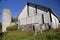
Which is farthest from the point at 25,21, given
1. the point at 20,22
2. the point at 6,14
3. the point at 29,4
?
the point at 6,14

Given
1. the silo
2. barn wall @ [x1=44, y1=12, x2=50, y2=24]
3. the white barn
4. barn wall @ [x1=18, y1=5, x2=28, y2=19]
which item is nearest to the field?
the white barn

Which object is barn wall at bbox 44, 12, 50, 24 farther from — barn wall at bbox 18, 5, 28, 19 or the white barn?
barn wall at bbox 18, 5, 28, 19

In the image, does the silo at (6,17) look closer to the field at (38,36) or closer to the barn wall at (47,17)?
the barn wall at (47,17)

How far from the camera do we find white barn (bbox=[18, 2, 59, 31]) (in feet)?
90.3

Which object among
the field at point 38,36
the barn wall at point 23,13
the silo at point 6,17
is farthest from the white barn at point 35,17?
the field at point 38,36

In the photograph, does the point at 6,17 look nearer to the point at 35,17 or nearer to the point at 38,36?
the point at 35,17

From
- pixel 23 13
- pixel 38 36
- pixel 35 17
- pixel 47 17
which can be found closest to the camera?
pixel 38 36

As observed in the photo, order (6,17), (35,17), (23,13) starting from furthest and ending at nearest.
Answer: (6,17) < (23,13) < (35,17)

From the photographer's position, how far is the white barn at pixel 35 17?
1084 inches

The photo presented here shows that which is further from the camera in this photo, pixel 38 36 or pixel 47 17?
pixel 47 17

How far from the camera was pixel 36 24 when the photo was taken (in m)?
28.3

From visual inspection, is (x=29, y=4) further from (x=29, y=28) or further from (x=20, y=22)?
(x=29, y=28)

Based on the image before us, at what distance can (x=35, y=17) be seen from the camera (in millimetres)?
29938

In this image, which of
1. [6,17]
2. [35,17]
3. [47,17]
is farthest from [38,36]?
[6,17]
